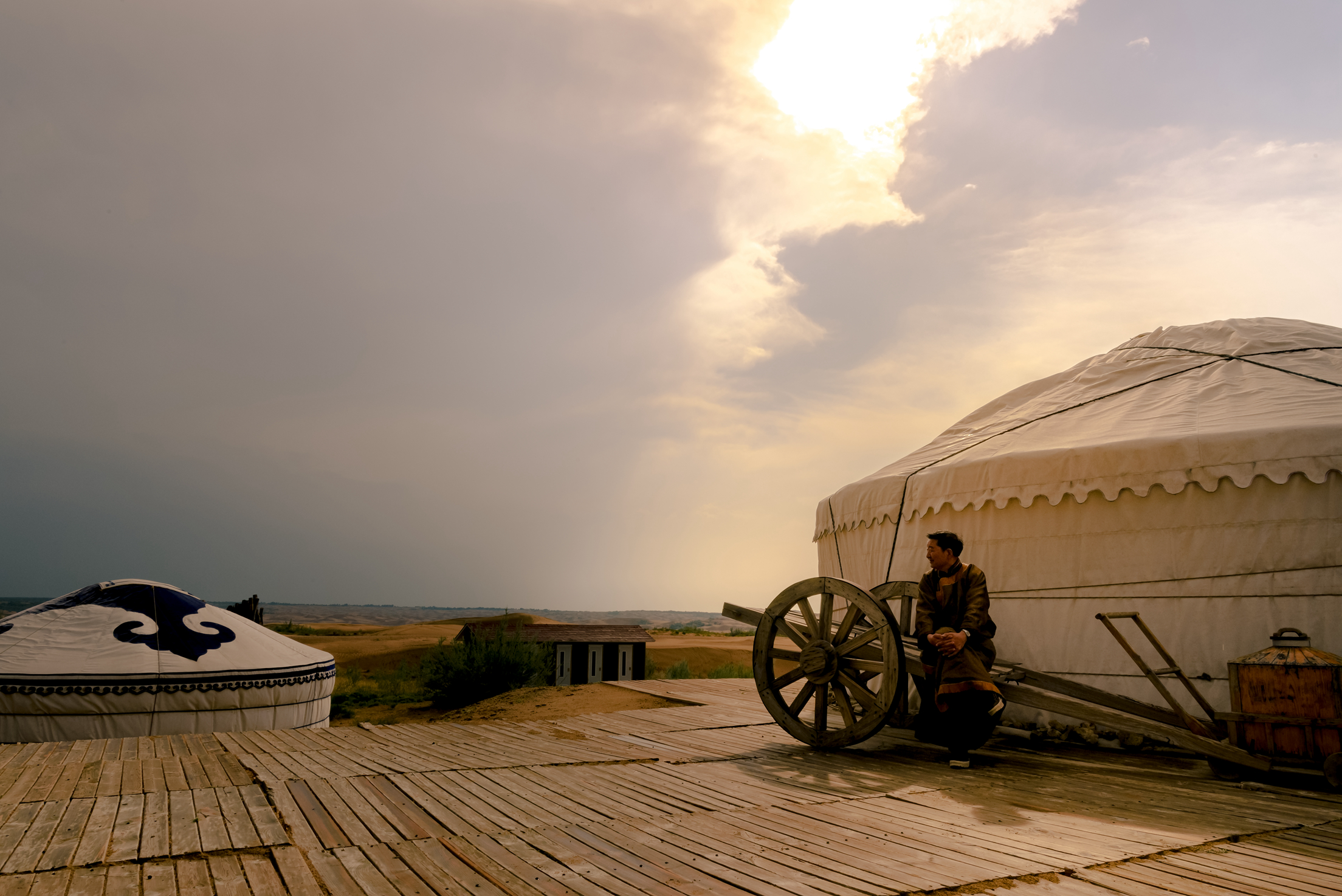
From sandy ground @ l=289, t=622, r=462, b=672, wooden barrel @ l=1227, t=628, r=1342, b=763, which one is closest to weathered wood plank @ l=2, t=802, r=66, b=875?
wooden barrel @ l=1227, t=628, r=1342, b=763

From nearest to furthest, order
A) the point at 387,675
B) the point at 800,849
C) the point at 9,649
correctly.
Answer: the point at 800,849 → the point at 9,649 → the point at 387,675

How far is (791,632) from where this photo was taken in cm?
502

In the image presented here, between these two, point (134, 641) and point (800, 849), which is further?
point (134, 641)

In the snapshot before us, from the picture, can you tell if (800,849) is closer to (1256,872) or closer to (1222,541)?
(1256,872)

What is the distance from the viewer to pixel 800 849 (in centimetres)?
267

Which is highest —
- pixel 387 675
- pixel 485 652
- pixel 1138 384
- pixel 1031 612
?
pixel 1138 384

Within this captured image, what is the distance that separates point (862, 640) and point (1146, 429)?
8.68 ft

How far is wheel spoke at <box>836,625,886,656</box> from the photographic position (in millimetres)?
4574

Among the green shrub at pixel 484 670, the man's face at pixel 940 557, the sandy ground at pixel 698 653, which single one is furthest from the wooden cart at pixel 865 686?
the sandy ground at pixel 698 653

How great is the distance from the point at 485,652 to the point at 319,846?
1035 centimetres

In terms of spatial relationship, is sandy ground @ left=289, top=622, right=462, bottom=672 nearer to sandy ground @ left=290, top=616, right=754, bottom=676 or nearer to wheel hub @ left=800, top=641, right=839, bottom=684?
sandy ground @ left=290, top=616, right=754, bottom=676

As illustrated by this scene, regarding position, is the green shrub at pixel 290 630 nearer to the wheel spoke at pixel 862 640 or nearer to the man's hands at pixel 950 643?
the wheel spoke at pixel 862 640

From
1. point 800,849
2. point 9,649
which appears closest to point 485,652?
point 9,649

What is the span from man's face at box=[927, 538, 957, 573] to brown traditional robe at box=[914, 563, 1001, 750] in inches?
1.2
